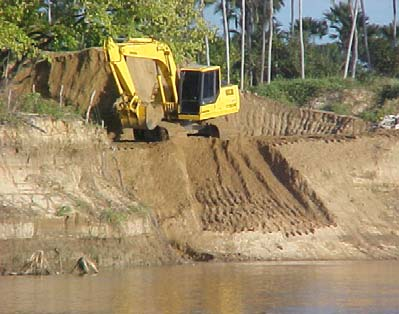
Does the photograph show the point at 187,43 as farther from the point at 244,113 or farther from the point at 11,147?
the point at 11,147

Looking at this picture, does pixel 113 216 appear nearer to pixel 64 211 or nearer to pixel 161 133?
pixel 64 211

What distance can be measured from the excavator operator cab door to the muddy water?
7.49m

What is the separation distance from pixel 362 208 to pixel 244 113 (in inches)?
334

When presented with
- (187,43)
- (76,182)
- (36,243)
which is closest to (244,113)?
(187,43)

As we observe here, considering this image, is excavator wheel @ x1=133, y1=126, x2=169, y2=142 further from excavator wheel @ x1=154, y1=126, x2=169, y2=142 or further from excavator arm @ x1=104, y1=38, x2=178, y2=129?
excavator arm @ x1=104, y1=38, x2=178, y2=129

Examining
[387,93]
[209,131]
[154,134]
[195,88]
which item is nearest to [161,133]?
[154,134]

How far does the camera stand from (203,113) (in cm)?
4106

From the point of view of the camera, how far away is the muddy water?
2492 cm

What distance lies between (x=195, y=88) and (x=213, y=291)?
1365 cm

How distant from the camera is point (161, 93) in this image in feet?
134

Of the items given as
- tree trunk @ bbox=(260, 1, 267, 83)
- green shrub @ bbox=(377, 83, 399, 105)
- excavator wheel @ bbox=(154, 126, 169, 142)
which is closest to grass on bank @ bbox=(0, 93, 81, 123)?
excavator wheel @ bbox=(154, 126, 169, 142)

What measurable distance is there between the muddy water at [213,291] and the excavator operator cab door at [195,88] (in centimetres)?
749

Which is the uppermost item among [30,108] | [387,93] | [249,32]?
[30,108]

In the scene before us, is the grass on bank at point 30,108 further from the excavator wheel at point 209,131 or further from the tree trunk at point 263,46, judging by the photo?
the tree trunk at point 263,46
